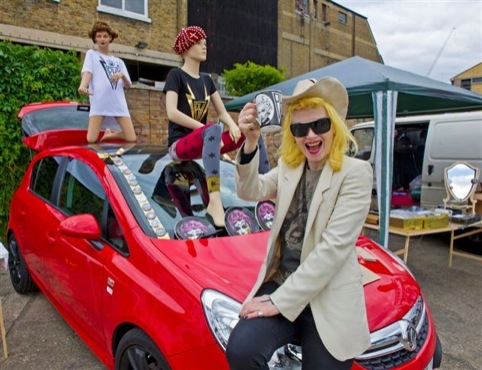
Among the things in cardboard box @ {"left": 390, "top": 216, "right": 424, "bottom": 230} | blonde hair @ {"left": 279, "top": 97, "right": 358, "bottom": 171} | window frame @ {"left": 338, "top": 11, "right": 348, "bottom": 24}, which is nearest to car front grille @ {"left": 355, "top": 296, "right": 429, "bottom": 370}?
blonde hair @ {"left": 279, "top": 97, "right": 358, "bottom": 171}

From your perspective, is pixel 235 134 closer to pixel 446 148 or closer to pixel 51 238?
pixel 51 238

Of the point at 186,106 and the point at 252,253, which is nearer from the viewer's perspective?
the point at 252,253

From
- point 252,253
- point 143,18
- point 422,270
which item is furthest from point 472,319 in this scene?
point 143,18

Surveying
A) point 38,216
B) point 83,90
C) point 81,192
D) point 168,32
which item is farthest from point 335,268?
point 168,32

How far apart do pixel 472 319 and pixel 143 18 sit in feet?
42.9

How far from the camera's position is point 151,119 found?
8.02 metres

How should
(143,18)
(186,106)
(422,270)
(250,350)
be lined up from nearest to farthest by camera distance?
(250,350), (186,106), (422,270), (143,18)

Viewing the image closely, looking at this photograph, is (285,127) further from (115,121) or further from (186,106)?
(115,121)

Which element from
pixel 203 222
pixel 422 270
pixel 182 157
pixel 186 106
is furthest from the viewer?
pixel 422 270

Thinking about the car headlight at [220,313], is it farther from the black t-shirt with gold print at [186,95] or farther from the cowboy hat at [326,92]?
the black t-shirt with gold print at [186,95]

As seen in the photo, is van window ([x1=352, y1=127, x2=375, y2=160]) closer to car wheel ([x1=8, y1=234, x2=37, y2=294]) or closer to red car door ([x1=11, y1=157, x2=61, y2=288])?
red car door ([x1=11, y1=157, x2=61, y2=288])

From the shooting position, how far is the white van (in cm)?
582

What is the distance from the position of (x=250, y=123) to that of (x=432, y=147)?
5.49 m

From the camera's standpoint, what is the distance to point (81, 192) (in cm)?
270
